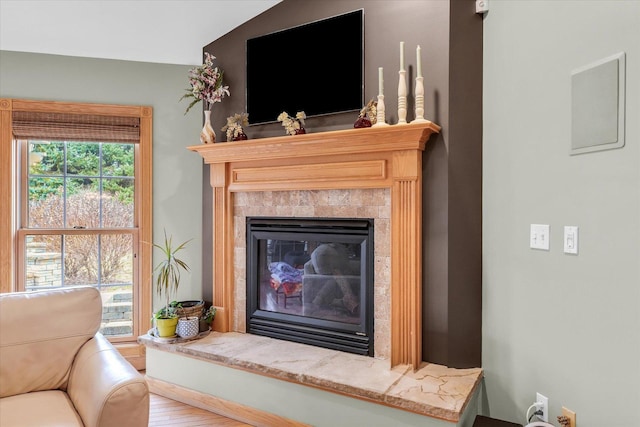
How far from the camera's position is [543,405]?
1.99m

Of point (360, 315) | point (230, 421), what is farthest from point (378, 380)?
point (230, 421)

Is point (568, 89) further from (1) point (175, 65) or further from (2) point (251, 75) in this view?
(1) point (175, 65)

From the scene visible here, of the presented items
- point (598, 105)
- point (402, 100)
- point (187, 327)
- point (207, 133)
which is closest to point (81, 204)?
point (207, 133)

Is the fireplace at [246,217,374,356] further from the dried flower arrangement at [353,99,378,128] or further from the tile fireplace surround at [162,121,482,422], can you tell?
the dried flower arrangement at [353,99,378,128]

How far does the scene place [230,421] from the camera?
261 cm

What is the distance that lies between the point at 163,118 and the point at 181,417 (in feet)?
7.65

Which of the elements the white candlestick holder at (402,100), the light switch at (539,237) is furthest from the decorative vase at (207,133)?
the light switch at (539,237)

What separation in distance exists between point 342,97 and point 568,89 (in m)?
1.26

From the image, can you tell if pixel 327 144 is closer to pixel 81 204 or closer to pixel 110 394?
pixel 110 394

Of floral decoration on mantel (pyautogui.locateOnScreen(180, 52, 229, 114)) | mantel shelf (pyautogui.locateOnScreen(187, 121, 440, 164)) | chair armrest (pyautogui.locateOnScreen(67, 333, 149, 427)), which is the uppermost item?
floral decoration on mantel (pyautogui.locateOnScreen(180, 52, 229, 114))

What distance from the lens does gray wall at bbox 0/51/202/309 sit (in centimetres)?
342

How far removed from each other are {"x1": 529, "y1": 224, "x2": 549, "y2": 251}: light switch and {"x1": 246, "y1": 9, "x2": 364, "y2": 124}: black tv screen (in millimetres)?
1226

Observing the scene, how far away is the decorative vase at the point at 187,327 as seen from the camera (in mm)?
2961

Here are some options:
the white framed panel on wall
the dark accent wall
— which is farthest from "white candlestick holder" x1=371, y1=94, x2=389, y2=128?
the white framed panel on wall
